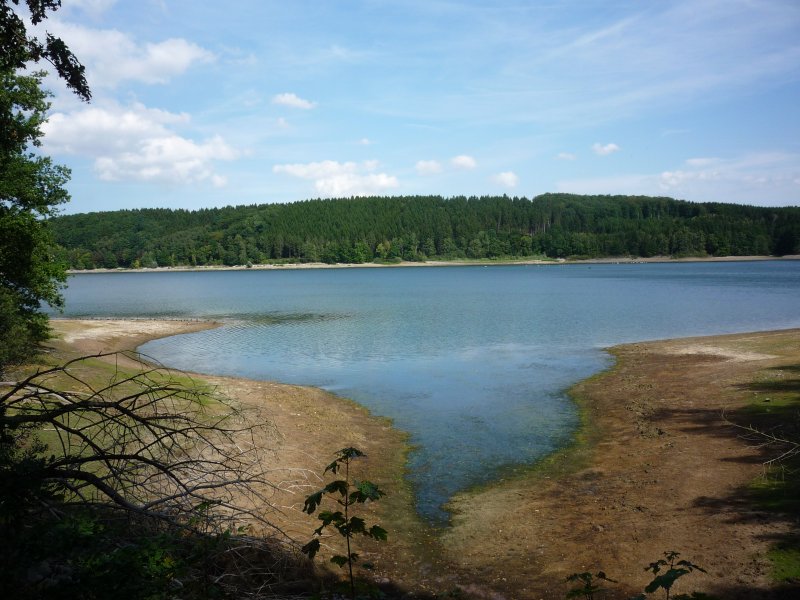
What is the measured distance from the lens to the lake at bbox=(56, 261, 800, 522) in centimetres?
1775

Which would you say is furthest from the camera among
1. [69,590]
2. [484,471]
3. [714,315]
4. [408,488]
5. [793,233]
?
[793,233]

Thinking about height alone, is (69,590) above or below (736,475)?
above

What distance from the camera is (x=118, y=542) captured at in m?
4.89

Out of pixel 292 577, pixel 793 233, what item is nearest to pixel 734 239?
pixel 793 233

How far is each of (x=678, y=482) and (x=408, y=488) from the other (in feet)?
20.5

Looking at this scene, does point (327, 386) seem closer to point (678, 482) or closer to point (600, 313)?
point (678, 482)

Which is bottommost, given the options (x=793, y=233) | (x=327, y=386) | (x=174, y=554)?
(x=327, y=386)

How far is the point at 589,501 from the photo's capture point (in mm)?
12633

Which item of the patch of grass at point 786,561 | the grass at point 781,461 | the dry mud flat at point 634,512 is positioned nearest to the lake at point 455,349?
the dry mud flat at point 634,512

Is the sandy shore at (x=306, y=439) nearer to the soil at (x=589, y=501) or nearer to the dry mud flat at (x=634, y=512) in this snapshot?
the soil at (x=589, y=501)

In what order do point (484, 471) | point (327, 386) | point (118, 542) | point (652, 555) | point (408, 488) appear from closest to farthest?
point (118, 542) < point (652, 555) < point (408, 488) < point (484, 471) < point (327, 386)

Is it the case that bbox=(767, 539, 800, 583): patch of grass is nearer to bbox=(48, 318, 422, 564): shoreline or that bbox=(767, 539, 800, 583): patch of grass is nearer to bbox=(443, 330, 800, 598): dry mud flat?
bbox=(443, 330, 800, 598): dry mud flat

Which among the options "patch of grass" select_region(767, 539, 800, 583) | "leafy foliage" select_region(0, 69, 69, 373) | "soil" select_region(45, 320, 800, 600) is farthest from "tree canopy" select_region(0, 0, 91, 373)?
"patch of grass" select_region(767, 539, 800, 583)

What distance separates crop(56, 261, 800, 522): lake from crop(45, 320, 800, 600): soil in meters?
1.05
